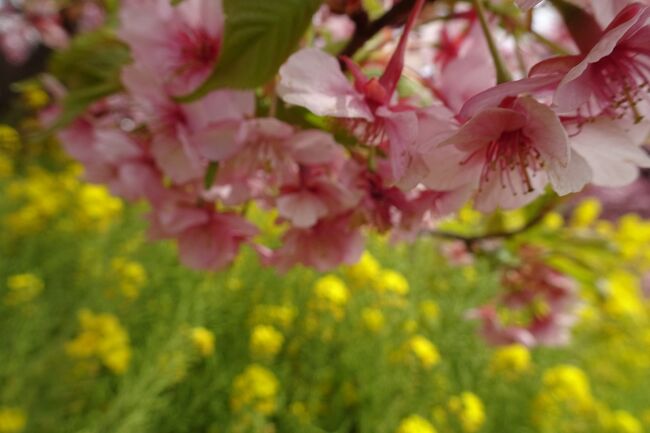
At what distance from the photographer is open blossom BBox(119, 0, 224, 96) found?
308mm

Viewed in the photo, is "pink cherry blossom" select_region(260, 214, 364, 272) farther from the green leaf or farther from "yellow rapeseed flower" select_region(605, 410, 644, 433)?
"yellow rapeseed flower" select_region(605, 410, 644, 433)

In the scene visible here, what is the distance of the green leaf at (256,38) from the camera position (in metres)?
0.24

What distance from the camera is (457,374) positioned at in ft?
5.22

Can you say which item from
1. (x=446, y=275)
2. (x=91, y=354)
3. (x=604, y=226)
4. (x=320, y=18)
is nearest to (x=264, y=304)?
(x=91, y=354)

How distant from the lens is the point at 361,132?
0.89 feet

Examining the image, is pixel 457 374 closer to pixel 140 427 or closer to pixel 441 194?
pixel 140 427

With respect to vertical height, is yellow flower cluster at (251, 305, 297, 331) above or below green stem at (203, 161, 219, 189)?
below

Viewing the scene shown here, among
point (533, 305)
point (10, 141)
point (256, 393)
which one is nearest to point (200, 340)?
point (256, 393)

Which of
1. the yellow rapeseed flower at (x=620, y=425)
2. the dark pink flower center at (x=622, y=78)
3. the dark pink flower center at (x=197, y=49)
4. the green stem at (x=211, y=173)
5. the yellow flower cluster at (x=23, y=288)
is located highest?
the dark pink flower center at (x=622, y=78)

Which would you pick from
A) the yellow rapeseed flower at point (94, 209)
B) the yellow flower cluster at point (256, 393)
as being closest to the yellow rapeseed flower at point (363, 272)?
the yellow flower cluster at point (256, 393)

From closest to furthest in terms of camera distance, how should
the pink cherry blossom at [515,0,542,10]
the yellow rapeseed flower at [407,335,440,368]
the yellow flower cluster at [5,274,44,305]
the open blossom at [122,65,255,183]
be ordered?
1. the pink cherry blossom at [515,0,542,10]
2. the open blossom at [122,65,255,183]
3. the yellow flower cluster at [5,274,44,305]
4. the yellow rapeseed flower at [407,335,440,368]

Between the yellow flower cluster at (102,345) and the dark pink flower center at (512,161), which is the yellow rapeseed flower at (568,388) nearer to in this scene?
the yellow flower cluster at (102,345)

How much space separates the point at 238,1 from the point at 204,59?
0.30ft

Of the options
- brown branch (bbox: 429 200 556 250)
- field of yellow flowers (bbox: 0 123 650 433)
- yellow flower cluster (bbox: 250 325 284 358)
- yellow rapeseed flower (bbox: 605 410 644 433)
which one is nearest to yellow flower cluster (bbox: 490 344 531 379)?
field of yellow flowers (bbox: 0 123 650 433)
